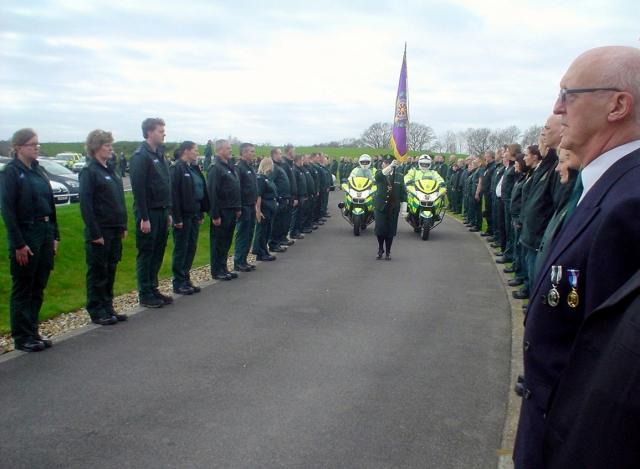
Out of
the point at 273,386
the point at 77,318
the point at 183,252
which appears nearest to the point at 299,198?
the point at 183,252

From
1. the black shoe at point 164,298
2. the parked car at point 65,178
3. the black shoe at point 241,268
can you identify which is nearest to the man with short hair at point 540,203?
the black shoe at point 164,298

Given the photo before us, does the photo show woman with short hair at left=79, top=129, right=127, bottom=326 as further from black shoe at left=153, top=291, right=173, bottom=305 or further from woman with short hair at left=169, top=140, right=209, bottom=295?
woman with short hair at left=169, top=140, right=209, bottom=295

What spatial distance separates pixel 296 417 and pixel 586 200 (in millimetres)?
3402

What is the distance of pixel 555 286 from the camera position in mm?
1859

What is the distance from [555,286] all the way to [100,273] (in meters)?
6.64

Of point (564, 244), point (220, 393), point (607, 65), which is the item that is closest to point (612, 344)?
point (564, 244)

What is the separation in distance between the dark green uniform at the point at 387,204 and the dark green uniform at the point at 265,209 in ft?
7.25

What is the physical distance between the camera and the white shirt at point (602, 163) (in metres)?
1.94

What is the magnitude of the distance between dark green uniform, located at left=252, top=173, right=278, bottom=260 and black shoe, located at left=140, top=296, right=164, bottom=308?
4541 millimetres

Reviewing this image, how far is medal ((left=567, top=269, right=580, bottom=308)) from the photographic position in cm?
179

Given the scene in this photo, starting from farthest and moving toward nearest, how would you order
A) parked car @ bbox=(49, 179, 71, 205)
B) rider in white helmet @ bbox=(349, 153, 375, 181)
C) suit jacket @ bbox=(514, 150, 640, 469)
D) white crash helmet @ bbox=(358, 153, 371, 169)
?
parked car @ bbox=(49, 179, 71, 205) → white crash helmet @ bbox=(358, 153, 371, 169) → rider in white helmet @ bbox=(349, 153, 375, 181) → suit jacket @ bbox=(514, 150, 640, 469)

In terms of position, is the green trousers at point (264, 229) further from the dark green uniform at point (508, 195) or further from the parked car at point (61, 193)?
the parked car at point (61, 193)

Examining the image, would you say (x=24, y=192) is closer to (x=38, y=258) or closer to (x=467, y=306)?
(x=38, y=258)

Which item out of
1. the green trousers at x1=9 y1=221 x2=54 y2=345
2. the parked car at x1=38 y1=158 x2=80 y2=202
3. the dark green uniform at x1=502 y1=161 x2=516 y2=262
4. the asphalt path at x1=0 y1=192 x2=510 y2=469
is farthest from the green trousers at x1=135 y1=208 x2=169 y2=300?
the parked car at x1=38 y1=158 x2=80 y2=202
